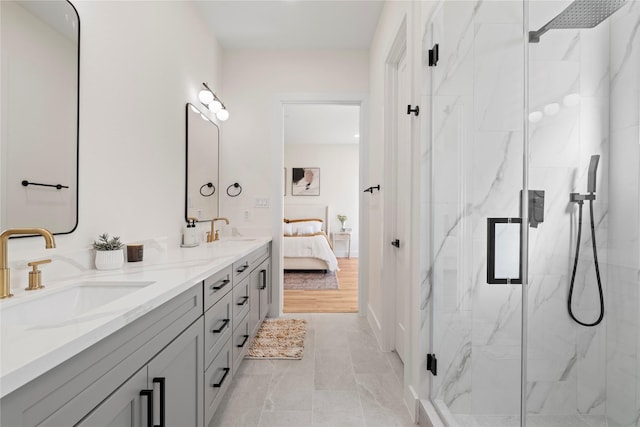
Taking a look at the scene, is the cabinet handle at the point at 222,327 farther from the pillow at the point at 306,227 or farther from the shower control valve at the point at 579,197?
the pillow at the point at 306,227

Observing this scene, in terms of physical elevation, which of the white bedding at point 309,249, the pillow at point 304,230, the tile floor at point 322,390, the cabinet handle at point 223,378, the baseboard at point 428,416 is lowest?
the tile floor at point 322,390

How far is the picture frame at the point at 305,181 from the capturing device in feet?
24.6

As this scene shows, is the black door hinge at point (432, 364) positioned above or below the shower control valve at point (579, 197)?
below

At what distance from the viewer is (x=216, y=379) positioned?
160 centimetres

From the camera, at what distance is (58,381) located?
0.63 metres

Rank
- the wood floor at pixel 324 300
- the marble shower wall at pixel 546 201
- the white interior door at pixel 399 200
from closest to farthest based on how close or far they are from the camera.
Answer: the marble shower wall at pixel 546 201 < the white interior door at pixel 399 200 < the wood floor at pixel 324 300

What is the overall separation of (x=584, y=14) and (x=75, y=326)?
148cm

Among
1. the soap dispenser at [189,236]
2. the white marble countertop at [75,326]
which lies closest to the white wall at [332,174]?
the soap dispenser at [189,236]

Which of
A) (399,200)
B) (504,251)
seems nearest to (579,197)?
(504,251)

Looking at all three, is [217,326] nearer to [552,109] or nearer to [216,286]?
[216,286]

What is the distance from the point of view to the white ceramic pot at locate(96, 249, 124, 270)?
1467 millimetres

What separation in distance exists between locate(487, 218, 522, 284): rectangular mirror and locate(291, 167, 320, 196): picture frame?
6257 mm

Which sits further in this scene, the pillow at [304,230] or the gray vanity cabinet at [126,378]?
the pillow at [304,230]

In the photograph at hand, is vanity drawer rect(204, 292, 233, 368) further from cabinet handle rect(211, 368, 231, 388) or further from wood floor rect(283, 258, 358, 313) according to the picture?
wood floor rect(283, 258, 358, 313)
